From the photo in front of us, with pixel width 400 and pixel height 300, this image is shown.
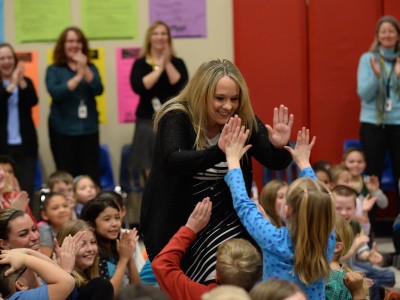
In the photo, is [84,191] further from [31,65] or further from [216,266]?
[216,266]

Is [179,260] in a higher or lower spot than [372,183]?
higher

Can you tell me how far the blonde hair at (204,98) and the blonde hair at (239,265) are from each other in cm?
54

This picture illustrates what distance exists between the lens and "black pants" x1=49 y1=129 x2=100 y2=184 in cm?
792

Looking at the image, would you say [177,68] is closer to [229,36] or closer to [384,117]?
[229,36]

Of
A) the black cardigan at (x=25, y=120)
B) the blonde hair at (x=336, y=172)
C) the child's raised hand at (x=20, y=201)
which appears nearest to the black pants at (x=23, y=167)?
the black cardigan at (x=25, y=120)

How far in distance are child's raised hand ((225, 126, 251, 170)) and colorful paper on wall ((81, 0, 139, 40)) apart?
508 centimetres

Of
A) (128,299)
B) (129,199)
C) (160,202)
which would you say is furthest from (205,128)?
(129,199)

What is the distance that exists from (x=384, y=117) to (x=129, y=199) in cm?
251

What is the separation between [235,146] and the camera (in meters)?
3.68

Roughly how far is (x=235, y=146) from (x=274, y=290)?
0.91 metres

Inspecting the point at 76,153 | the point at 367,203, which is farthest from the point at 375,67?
the point at 76,153

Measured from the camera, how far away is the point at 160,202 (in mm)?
3959

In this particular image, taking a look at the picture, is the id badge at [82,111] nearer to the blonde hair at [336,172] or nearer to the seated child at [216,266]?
the blonde hair at [336,172]

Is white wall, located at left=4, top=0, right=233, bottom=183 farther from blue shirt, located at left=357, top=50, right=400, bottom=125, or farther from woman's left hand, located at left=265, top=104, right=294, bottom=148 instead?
woman's left hand, located at left=265, top=104, right=294, bottom=148
